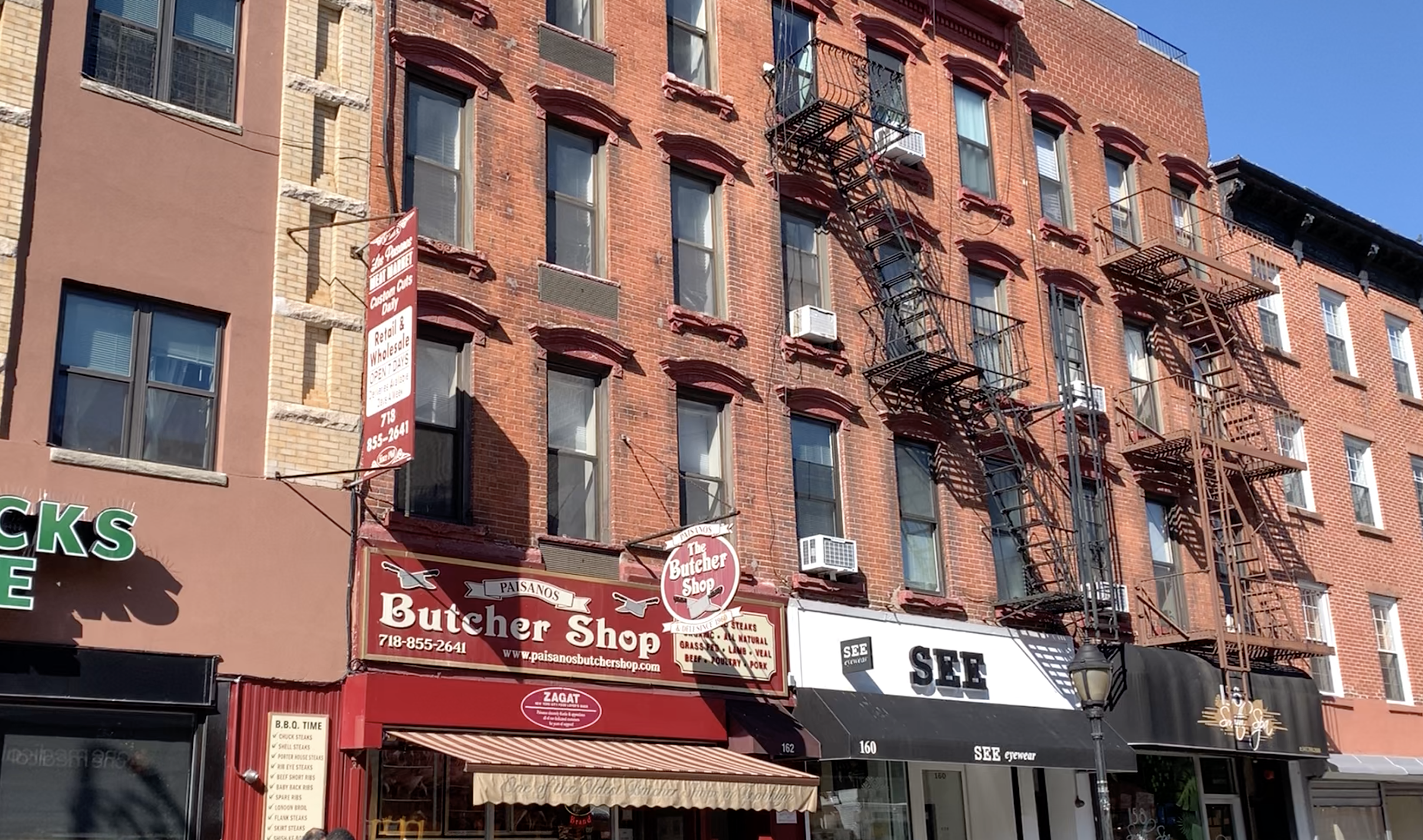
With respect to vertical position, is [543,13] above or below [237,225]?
above

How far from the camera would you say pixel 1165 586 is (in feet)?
75.9

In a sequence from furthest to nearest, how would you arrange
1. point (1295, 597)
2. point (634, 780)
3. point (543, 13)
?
point (1295, 597)
point (543, 13)
point (634, 780)

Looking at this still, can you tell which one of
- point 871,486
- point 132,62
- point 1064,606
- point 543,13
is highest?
point 543,13

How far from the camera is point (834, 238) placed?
2028cm

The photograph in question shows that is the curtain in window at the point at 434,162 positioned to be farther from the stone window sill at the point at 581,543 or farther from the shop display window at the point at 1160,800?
the shop display window at the point at 1160,800

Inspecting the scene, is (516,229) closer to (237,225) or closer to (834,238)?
(237,225)

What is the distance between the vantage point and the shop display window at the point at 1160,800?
70.7ft

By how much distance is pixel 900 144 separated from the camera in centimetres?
2070

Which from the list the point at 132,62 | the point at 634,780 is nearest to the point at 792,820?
the point at 634,780

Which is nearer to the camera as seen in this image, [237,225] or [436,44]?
[237,225]

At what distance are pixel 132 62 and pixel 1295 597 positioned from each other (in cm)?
1997

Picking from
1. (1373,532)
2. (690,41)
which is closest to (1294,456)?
(1373,532)

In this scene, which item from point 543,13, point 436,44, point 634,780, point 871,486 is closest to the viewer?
point 634,780

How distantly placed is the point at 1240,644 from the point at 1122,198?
26.0 feet
